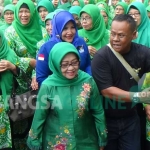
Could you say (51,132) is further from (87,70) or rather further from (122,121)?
(87,70)

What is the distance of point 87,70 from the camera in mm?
3125

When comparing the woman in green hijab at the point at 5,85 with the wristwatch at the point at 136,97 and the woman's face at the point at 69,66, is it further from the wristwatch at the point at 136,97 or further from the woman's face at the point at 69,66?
the wristwatch at the point at 136,97

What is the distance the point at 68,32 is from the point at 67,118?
95 centimetres

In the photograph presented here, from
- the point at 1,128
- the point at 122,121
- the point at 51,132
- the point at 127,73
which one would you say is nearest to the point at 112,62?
the point at 127,73

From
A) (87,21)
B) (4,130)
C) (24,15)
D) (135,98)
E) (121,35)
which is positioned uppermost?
(24,15)

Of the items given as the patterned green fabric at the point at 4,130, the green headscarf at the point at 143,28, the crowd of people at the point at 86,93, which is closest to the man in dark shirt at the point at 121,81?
the crowd of people at the point at 86,93

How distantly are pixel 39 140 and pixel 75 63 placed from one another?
701 millimetres

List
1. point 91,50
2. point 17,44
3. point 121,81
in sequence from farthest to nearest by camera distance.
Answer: point 91,50, point 17,44, point 121,81

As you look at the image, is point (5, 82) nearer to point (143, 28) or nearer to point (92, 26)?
point (92, 26)

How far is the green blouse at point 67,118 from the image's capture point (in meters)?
2.39

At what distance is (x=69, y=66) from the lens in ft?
7.84

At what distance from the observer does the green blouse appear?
94.2 inches

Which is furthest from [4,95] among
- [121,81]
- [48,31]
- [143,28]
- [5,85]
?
[143,28]

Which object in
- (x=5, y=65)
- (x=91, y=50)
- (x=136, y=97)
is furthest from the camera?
(x=91, y=50)
